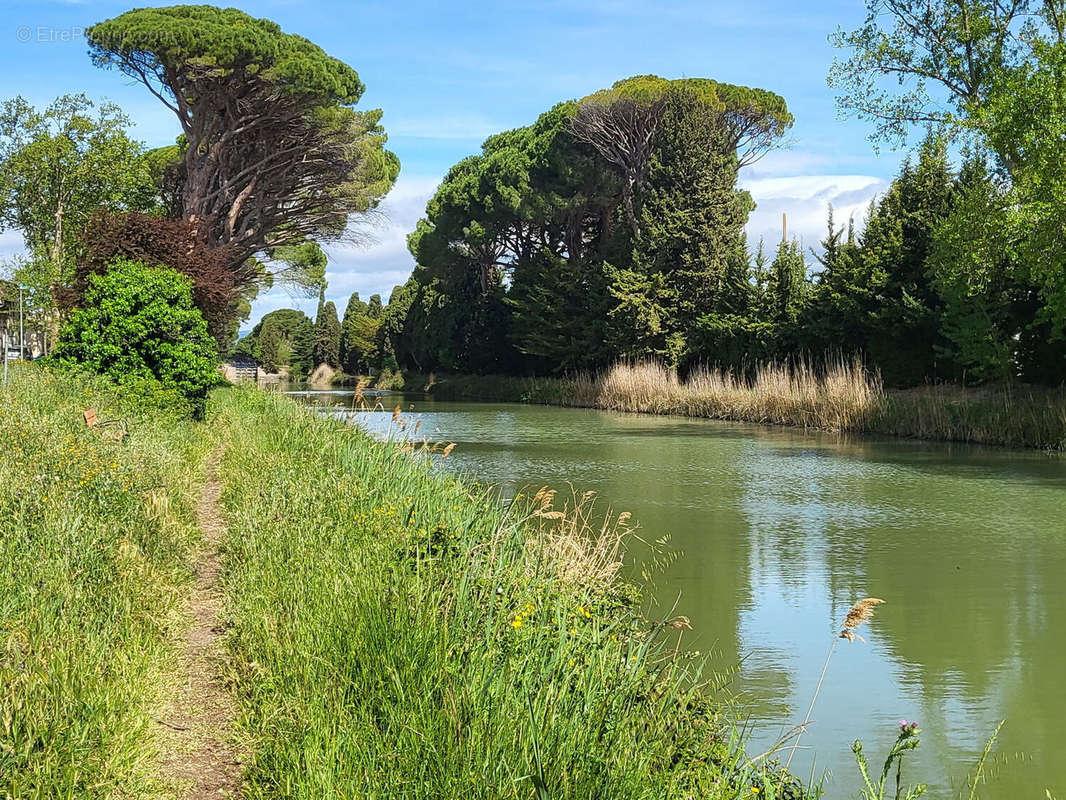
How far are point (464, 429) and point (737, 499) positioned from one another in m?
13.2

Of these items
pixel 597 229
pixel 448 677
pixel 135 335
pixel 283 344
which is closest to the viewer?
pixel 448 677

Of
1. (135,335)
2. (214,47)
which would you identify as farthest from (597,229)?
(135,335)

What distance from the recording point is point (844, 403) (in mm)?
24234

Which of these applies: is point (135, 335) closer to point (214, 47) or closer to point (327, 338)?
point (214, 47)

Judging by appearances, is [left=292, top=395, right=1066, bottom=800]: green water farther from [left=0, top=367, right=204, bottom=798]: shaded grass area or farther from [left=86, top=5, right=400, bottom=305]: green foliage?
[left=86, top=5, right=400, bottom=305]: green foliage

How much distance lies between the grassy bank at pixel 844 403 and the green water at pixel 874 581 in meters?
1.09

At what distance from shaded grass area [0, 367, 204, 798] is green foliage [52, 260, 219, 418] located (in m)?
6.61

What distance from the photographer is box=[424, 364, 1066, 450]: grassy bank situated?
2050cm

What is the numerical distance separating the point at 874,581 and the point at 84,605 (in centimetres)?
629

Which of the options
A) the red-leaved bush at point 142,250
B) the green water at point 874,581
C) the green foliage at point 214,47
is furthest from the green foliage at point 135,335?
the green foliage at point 214,47

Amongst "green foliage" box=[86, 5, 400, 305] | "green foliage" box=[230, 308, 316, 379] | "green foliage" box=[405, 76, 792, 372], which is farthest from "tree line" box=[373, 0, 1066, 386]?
"green foliage" box=[230, 308, 316, 379]

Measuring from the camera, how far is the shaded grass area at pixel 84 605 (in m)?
3.70

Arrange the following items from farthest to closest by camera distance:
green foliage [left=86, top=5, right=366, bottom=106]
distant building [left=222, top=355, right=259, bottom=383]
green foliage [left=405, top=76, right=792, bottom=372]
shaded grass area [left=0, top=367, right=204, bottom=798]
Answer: distant building [left=222, top=355, right=259, bottom=383] < green foliage [left=405, top=76, right=792, bottom=372] < green foliage [left=86, top=5, right=366, bottom=106] < shaded grass area [left=0, top=367, right=204, bottom=798]

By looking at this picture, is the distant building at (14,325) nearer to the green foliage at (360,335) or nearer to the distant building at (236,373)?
the distant building at (236,373)
